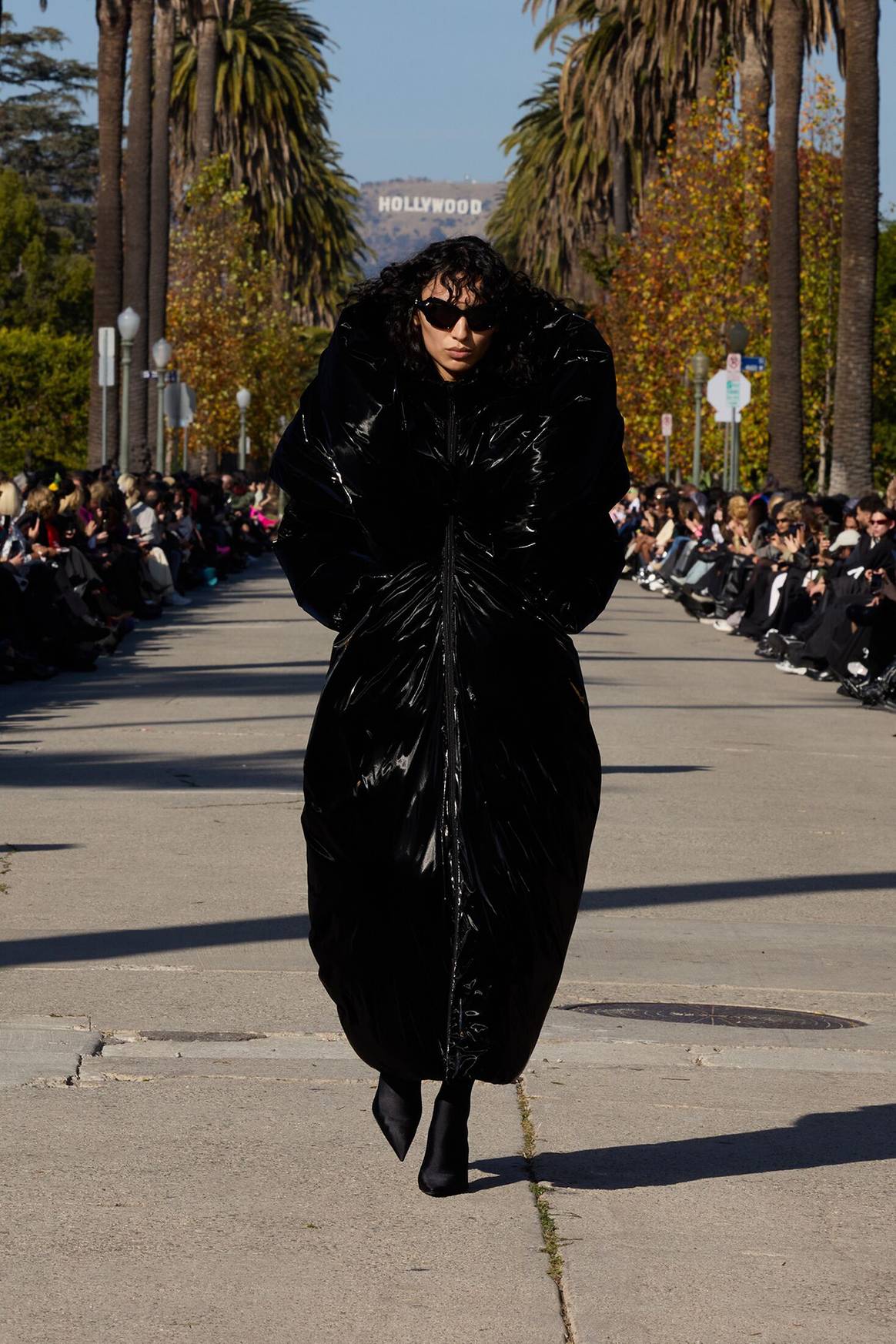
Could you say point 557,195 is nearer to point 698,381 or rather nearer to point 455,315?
point 698,381

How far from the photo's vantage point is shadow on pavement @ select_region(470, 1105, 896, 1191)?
5.22 meters

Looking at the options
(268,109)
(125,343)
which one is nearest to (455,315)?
(125,343)

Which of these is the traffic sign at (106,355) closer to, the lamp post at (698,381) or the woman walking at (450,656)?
the lamp post at (698,381)

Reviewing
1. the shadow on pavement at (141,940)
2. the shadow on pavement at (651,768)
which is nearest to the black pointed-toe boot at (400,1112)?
the shadow on pavement at (141,940)

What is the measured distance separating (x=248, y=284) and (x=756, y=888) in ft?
176

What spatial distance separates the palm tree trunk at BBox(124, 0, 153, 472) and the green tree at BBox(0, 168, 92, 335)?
32944 mm

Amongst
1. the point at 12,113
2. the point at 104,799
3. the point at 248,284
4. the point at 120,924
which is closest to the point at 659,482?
the point at 248,284

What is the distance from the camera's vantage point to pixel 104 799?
1180cm

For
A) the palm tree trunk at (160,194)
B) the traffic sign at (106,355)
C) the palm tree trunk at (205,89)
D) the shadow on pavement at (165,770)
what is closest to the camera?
the shadow on pavement at (165,770)

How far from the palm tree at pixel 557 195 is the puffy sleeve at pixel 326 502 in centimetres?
6586

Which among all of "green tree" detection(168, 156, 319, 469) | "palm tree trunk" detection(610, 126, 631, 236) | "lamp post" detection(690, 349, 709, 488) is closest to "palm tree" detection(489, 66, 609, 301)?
"palm tree trunk" detection(610, 126, 631, 236)

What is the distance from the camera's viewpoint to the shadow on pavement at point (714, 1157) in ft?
17.1

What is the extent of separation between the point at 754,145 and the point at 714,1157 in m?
40.8

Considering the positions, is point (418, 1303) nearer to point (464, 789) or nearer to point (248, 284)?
point (464, 789)
